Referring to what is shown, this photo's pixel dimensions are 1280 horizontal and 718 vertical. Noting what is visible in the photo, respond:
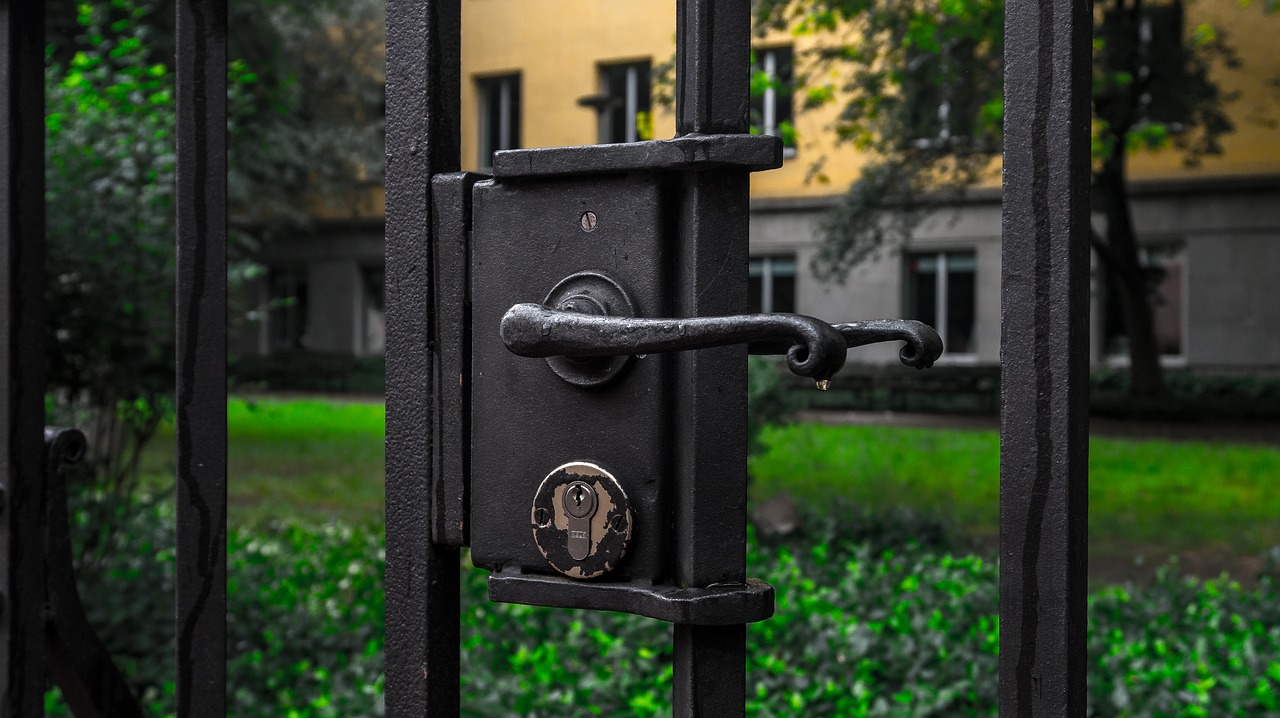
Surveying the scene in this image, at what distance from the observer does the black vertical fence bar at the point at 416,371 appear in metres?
0.92

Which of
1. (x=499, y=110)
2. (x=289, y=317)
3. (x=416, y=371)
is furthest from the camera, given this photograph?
(x=289, y=317)

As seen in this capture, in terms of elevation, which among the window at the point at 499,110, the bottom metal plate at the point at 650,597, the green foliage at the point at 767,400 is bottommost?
the green foliage at the point at 767,400

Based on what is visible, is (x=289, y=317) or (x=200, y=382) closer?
(x=200, y=382)

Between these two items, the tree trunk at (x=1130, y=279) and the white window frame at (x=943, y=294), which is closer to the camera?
the tree trunk at (x=1130, y=279)

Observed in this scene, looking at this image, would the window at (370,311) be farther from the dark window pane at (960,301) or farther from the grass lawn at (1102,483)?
the grass lawn at (1102,483)

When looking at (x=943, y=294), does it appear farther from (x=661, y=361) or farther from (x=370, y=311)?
(x=661, y=361)

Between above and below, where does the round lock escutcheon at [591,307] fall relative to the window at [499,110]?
below

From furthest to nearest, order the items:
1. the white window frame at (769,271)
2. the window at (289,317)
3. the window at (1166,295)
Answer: the window at (289,317)
the white window frame at (769,271)
the window at (1166,295)

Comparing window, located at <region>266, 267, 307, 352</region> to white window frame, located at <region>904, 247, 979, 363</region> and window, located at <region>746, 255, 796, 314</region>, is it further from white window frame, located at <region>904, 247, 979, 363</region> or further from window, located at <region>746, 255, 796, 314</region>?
white window frame, located at <region>904, 247, 979, 363</region>

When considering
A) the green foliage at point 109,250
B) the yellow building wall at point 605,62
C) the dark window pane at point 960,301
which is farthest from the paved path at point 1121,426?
the green foliage at point 109,250

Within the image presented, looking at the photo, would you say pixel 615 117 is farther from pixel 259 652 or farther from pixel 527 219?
pixel 527 219

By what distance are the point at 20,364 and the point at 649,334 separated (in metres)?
0.73

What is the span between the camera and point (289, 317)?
90.2 ft

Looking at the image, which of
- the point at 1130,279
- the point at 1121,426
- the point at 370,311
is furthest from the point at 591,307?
the point at 370,311
